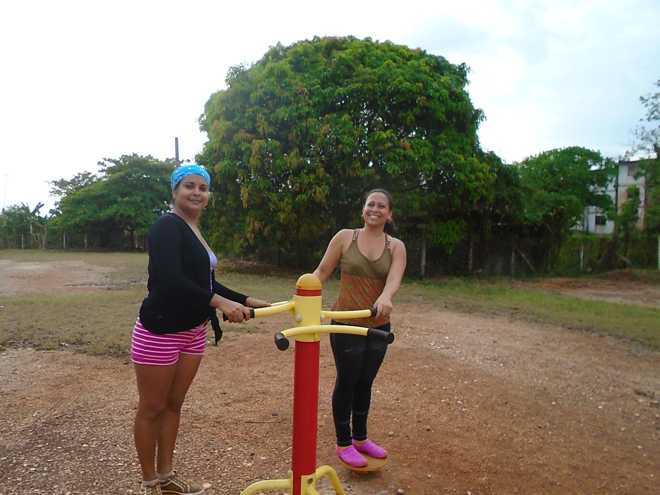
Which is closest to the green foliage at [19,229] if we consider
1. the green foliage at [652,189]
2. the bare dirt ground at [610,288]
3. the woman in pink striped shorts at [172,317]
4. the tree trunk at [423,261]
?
the tree trunk at [423,261]

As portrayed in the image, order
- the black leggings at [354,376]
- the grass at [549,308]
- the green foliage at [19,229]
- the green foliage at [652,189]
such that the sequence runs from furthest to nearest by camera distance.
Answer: the green foliage at [19,229] < the green foliage at [652,189] < the grass at [549,308] < the black leggings at [354,376]

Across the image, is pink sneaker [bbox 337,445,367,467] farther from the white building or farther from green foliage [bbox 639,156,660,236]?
the white building

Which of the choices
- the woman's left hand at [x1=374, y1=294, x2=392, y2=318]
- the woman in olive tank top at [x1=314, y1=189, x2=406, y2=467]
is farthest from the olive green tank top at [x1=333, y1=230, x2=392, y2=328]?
the woman's left hand at [x1=374, y1=294, x2=392, y2=318]

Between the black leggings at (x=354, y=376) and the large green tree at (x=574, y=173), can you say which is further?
the large green tree at (x=574, y=173)

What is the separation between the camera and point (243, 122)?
13188mm

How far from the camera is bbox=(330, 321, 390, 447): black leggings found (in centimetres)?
282

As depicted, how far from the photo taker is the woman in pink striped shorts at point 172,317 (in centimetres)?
225

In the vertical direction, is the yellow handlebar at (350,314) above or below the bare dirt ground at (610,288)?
above

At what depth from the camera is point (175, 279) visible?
7.25 feet

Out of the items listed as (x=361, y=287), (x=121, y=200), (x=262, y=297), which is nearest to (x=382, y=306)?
(x=361, y=287)

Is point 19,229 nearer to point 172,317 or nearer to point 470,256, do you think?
point 470,256

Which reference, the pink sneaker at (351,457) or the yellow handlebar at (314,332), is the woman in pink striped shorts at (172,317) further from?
the pink sneaker at (351,457)

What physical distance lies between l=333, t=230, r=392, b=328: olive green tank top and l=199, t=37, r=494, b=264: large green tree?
939 centimetres

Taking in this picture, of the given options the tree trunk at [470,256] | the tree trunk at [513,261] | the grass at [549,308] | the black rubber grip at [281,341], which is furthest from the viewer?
the tree trunk at [513,261]
